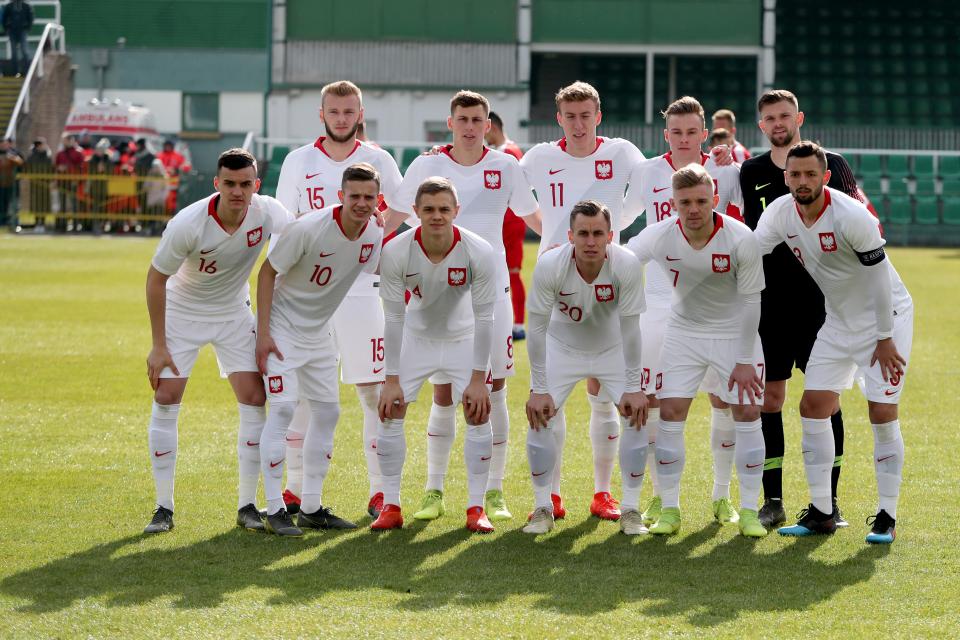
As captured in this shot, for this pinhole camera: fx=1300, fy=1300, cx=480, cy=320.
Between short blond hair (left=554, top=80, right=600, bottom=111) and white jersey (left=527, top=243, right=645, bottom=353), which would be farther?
short blond hair (left=554, top=80, right=600, bottom=111)

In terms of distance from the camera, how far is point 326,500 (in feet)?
22.8

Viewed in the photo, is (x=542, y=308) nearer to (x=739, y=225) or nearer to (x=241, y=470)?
(x=739, y=225)

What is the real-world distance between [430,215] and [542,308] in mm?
683

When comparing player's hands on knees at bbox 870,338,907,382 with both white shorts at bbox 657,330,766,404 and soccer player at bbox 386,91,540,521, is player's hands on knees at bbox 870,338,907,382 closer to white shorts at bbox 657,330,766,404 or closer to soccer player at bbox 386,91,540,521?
white shorts at bbox 657,330,766,404

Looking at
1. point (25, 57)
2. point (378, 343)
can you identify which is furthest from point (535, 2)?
point (378, 343)

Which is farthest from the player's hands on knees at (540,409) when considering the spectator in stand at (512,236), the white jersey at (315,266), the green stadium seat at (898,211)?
the green stadium seat at (898,211)

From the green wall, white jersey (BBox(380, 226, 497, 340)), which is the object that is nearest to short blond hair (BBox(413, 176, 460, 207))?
white jersey (BBox(380, 226, 497, 340))

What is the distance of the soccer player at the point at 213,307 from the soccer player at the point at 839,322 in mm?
2462

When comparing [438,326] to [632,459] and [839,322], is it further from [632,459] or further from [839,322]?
[839,322]

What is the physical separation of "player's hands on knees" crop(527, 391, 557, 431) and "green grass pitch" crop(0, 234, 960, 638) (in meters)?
0.55

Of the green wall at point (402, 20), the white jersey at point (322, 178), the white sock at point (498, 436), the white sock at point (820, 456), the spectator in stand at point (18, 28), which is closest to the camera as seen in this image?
the white sock at point (820, 456)

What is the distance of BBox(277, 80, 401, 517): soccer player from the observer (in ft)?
22.4

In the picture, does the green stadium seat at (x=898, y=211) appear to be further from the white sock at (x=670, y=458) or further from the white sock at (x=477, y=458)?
the white sock at (x=477, y=458)

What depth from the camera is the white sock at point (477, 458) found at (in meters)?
6.36
